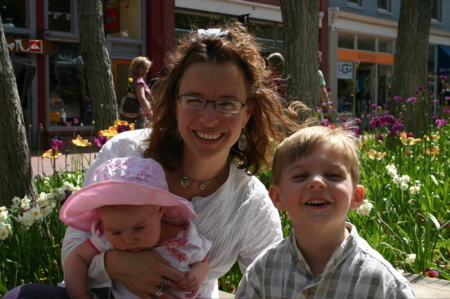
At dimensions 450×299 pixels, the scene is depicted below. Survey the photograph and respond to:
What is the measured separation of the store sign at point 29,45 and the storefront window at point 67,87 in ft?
1.65

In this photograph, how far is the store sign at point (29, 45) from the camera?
10961 millimetres

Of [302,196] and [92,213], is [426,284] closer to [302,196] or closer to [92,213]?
[302,196]

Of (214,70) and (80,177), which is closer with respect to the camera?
(214,70)

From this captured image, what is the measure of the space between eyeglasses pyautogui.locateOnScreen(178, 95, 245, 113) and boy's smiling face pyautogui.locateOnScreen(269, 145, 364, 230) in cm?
47

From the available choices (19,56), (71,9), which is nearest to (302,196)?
(19,56)

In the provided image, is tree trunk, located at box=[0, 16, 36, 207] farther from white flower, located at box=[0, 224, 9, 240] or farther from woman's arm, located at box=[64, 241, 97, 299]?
woman's arm, located at box=[64, 241, 97, 299]

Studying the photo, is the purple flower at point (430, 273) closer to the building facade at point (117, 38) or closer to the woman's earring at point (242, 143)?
the woman's earring at point (242, 143)

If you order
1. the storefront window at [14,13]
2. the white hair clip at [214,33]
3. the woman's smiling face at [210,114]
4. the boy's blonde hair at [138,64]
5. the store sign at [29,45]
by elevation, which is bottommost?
the woman's smiling face at [210,114]

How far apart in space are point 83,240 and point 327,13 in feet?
58.4

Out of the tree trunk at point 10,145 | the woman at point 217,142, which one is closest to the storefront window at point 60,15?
the tree trunk at point 10,145

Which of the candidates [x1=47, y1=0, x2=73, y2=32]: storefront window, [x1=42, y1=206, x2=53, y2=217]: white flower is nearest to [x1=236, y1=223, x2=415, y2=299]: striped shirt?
[x1=42, y1=206, x2=53, y2=217]: white flower

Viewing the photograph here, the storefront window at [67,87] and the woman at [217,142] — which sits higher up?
the storefront window at [67,87]

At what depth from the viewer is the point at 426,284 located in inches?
107

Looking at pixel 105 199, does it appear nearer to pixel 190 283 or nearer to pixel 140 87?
pixel 190 283
